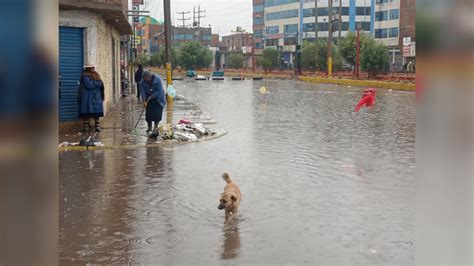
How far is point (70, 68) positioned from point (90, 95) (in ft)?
4.86

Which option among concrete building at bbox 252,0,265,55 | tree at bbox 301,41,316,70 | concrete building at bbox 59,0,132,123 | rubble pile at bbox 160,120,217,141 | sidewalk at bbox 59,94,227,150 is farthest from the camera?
concrete building at bbox 252,0,265,55

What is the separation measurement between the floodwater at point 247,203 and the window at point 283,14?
94889 millimetres

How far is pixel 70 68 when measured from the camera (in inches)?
557

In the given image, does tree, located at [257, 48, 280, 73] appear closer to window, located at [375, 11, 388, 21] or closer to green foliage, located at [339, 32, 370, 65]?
window, located at [375, 11, 388, 21]

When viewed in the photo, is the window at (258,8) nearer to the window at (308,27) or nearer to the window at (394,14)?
the window at (308,27)

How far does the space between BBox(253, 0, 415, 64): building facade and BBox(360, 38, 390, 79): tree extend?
2996 cm

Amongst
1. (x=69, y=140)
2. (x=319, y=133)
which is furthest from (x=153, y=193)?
(x=319, y=133)

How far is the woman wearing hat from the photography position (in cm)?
1299

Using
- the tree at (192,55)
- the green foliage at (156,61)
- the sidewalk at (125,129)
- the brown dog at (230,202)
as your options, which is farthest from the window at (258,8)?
the brown dog at (230,202)

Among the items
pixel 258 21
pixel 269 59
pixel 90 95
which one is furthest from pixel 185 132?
pixel 258 21

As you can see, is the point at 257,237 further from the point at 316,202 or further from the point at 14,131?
the point at 14,131

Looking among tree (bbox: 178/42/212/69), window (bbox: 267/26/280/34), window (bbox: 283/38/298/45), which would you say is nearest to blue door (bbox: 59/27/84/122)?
tree (bbox: 178/42/212/69)

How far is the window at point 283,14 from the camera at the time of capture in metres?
105

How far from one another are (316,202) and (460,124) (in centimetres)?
584
